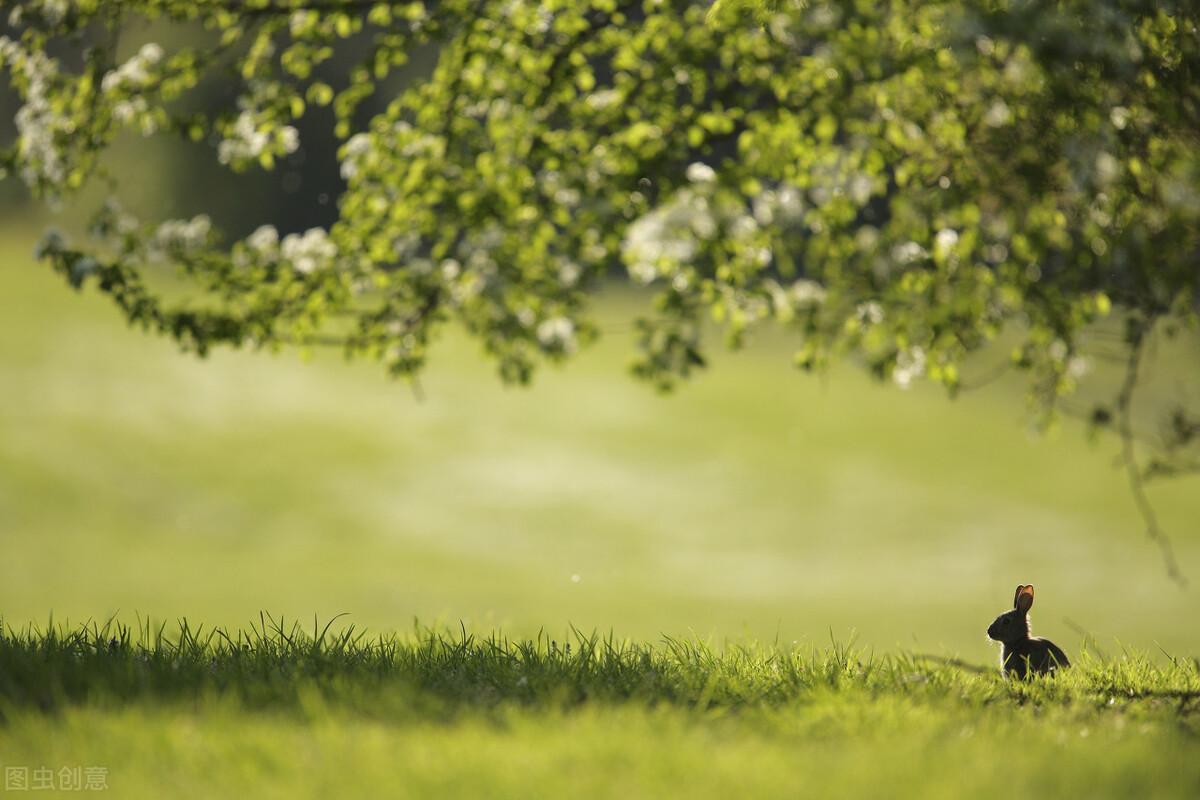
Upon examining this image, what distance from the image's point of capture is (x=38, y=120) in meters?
9.72

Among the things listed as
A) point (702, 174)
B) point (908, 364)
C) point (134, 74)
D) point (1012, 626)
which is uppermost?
point (134, 74)

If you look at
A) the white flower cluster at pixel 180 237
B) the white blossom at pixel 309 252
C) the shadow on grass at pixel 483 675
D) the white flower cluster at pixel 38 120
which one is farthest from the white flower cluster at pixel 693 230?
the white flower cluster at pixel 38 120

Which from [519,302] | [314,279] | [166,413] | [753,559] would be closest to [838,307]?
[519,302]

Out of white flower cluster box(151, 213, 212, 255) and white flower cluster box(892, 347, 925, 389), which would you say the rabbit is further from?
white flower cluster box(151, 213, 212, 255)

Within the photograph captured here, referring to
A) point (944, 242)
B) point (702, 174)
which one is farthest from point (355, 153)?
point (944, 242)

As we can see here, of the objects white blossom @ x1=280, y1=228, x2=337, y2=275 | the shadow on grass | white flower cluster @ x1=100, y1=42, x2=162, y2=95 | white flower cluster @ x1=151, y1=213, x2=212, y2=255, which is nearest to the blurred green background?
the shadow on grass

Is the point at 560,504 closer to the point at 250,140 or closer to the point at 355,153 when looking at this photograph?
the point at 355,153

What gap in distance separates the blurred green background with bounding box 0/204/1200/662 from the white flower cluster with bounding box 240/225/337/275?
347 centimetres

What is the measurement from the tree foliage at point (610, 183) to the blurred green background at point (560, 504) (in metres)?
3.00

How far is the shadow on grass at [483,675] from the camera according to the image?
5898 mm

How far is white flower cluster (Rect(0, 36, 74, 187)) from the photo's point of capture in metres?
9.64

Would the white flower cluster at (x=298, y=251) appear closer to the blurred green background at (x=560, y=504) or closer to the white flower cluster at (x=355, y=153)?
the white flower cluster at (x=355, y=153)

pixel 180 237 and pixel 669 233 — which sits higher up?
pixel 180 237

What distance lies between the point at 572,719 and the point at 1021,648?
308cm
